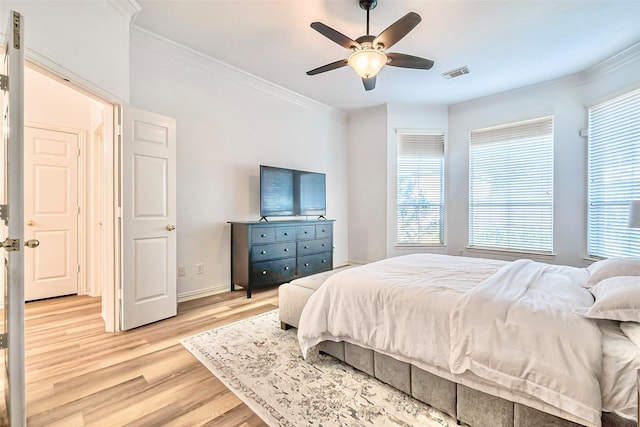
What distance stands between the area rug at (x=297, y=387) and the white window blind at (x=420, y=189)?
330cm

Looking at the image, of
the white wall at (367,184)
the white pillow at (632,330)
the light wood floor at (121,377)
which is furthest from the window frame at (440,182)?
the white pillow at (632,330)

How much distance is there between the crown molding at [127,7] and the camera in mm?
2530

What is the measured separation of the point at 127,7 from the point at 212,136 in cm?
144

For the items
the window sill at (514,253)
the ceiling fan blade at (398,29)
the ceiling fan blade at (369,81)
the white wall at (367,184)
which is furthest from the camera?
the white wall at (367,184)

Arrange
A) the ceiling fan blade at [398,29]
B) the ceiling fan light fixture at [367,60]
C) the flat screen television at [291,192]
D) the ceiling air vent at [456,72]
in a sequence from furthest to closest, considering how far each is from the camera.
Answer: the flat screen television at [291,192]
the ceiling air vent at [456,72]
the ceiling fan light fixture at [367,60]
the ceiling fan blade at [398,29]

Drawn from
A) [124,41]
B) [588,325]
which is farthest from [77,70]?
[588,325]

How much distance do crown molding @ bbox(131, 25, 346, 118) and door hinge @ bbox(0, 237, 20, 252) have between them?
98.6 inches

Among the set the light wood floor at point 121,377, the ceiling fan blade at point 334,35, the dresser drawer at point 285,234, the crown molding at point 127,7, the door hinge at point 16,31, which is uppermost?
the crown molding at point 127,7

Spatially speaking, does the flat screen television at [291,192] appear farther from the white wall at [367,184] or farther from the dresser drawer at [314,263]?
the white wall at [367,184]

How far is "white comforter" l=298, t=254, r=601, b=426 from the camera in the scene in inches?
47.6

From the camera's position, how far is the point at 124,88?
274cm

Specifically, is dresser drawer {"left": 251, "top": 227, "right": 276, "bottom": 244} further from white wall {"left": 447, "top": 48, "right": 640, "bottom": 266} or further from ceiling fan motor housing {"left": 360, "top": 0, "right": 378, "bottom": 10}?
white wall {"left": 447, "top": 48, "right": 640, "bottom": 266}

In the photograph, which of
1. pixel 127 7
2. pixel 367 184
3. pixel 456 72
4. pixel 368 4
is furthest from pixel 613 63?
pixel 127 7

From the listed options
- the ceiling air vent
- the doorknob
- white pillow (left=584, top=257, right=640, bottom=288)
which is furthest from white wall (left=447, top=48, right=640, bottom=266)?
the doorknob
